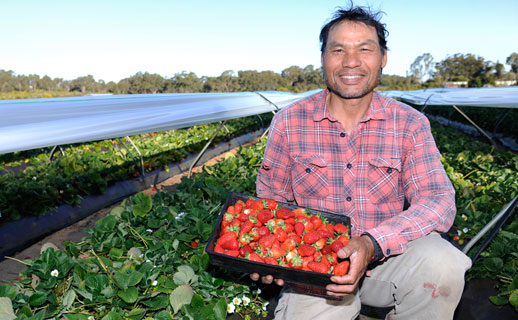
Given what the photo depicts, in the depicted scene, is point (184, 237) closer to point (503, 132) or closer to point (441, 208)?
point (441, 208)

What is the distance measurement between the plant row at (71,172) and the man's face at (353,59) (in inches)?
153

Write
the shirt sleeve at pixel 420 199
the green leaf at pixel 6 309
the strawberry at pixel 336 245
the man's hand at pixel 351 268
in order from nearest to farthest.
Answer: the man's hand at pixel 351 268, the strawberry at pixel 336 245, the shirt sleeve at pixel 420 199, the green leaf at pixel 6 309

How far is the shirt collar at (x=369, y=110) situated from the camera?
2.21 metres

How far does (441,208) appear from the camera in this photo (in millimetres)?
1915

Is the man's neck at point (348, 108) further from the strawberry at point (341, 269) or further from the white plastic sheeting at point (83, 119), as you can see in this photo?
the white plastic sheeting at point (83, 119)

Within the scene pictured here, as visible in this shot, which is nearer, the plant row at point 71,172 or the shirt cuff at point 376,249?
the shirt cuff at point 376,249

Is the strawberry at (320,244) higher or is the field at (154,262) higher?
the strawberry at (320,244)

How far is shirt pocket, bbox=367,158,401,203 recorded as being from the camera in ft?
7.09

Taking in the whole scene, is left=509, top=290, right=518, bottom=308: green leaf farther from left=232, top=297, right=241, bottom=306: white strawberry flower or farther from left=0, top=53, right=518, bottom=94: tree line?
left=0, top=53, right=518, bottom=94: tree line

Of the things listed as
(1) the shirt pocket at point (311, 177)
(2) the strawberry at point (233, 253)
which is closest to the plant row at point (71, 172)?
(1) the shirt pocket at point (311, 177)

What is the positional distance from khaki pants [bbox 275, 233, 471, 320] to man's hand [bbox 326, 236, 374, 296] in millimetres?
386

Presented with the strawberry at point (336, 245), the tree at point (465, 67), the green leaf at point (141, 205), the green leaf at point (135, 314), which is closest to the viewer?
the strawberry at point (336, 245)

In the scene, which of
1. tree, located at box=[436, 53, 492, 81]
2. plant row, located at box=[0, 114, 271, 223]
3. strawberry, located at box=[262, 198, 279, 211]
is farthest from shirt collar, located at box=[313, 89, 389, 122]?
tree, located at box=[436, 53, 492, 81]

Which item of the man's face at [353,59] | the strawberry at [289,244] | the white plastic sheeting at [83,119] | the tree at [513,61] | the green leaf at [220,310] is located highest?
the tree at [513,61]
